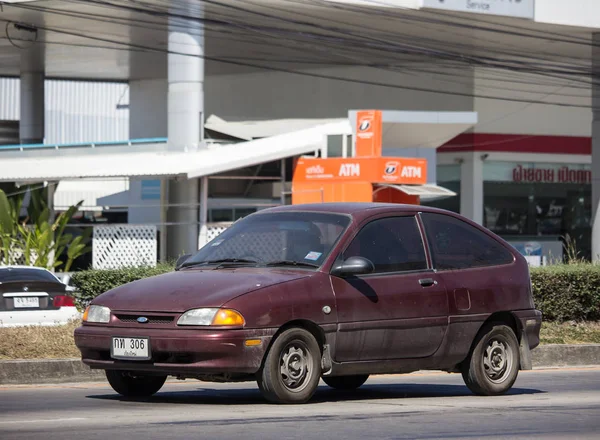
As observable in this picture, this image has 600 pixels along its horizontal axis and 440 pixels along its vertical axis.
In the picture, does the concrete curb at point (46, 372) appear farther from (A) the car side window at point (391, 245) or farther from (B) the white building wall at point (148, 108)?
(B) the white building wall at point (148, 108)

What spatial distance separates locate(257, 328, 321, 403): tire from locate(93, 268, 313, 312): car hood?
0.45 m

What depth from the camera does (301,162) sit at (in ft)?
102

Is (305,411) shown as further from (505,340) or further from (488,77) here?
(488,77)

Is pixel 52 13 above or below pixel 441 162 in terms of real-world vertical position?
above

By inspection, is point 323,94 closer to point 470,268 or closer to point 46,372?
point 46,372

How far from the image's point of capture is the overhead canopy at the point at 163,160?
30922mm

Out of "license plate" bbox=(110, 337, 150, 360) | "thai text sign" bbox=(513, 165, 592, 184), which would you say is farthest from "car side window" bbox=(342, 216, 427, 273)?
"thai text sign" bbox=(513, 165, 592, 184)

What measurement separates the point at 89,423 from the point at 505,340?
13.4ft

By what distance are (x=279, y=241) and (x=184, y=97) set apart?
24528 mm

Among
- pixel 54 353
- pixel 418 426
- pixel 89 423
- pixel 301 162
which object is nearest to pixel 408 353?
pixel 418 426

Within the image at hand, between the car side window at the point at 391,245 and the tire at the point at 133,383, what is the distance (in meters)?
1.85

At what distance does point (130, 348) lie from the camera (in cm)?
920

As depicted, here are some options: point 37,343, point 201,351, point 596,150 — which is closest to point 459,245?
point 201,351

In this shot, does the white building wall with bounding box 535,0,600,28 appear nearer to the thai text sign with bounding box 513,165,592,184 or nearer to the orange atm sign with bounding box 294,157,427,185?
the orange atm sign with bounding box 294,157,427,185
